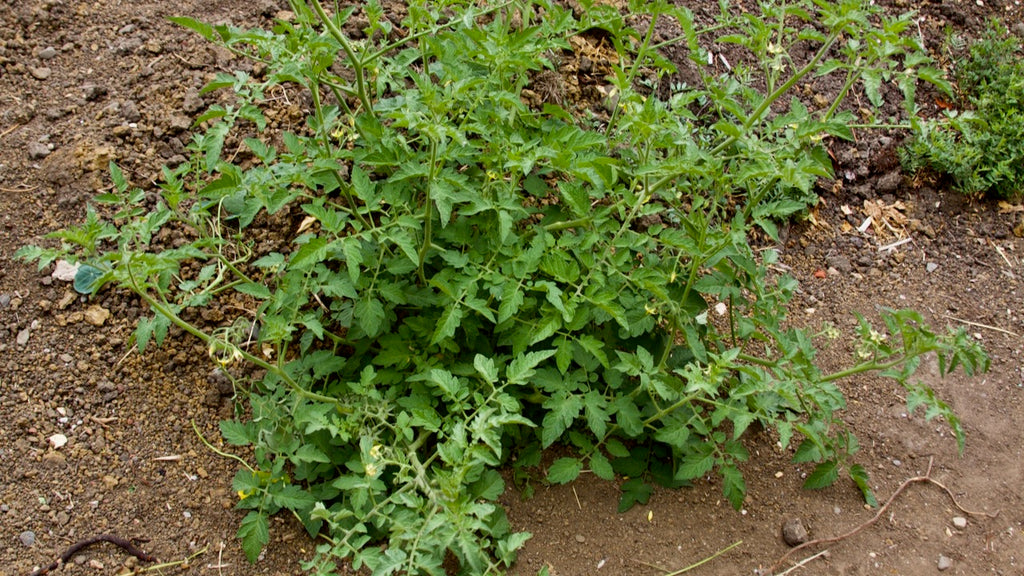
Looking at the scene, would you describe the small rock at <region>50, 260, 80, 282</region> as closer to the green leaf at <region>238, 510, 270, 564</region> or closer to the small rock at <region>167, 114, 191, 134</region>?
the small rock at <region>167, 114, 191, 134</region>

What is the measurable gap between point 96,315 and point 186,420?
58 cm

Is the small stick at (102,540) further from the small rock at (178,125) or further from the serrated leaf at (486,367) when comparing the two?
the small rock at (178,125)

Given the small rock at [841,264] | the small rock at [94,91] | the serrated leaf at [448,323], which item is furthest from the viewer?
the small rock at [841,264]

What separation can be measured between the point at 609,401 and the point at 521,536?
76cm

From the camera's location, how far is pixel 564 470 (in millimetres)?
3205

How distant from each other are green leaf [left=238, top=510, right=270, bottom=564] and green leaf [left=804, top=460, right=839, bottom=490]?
198cm

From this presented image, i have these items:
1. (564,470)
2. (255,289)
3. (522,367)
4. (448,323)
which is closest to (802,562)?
(564,470)

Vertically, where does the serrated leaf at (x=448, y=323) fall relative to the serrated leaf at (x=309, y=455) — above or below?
above

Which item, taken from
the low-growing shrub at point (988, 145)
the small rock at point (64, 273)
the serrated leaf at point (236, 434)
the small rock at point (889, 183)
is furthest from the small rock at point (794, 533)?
the small rock at point (64, 273)

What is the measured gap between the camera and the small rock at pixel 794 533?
327 cm

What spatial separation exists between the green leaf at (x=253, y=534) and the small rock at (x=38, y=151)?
1981 mm

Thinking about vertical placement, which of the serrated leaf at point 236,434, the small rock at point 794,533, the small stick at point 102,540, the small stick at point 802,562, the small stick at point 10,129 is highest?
the small stick at point 10,129

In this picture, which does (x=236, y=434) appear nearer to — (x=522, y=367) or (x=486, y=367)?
(x=486, y=367)

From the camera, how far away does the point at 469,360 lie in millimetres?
3232
